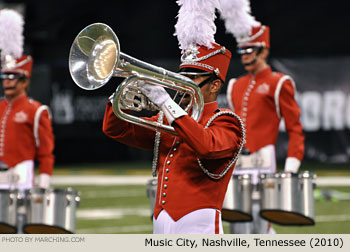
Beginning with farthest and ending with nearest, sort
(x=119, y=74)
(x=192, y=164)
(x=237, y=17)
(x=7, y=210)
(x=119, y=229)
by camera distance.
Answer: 1. (x=119, y=229)
2. (x=237, y=17)
3. (x=7, y=210)
4. (x=192, y=164)
5. (x=119, y=74)

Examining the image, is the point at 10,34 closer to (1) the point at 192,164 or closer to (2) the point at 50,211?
(2) the point at 50,211

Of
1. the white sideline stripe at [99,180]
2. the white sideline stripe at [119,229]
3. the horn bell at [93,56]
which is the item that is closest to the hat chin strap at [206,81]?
the horn bell at [93,56]

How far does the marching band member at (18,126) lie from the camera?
5914 millimetres

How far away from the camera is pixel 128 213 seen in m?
9.03

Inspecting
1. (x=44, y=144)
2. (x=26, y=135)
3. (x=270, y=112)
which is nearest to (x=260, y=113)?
(x=270, y=112)

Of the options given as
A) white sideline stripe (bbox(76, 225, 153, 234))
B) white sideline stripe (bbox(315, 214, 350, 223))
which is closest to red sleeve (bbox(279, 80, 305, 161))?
white sideline stripe (bbox(76, 225, 153, 234))

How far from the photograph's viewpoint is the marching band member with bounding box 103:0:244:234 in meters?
3.38

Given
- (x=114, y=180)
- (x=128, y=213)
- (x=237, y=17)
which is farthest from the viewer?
(x=114, y=180)

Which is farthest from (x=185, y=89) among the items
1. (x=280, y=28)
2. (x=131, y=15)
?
(x=131, y=15)

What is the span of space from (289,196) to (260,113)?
770 millimetres

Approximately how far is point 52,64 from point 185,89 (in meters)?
11.0

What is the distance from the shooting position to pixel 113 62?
128 inches

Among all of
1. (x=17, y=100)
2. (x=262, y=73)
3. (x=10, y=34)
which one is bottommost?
(x=17, y=100)
